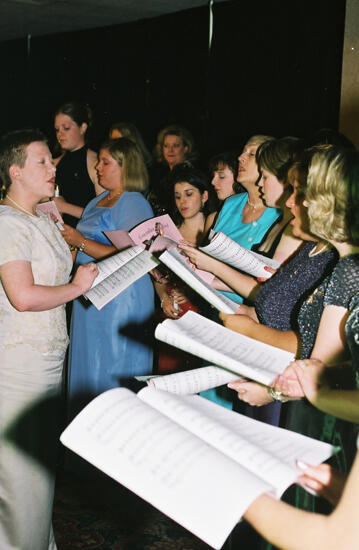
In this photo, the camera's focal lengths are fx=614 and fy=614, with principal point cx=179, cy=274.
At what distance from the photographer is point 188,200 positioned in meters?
3.60

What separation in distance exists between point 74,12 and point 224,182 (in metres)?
3.40

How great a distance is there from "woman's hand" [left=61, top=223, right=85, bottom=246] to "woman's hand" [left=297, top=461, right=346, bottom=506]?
7.60 feet

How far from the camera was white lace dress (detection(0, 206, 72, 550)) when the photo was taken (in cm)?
222

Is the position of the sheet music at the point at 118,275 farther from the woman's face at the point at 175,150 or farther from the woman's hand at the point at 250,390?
the woman's face at the point at 175,150

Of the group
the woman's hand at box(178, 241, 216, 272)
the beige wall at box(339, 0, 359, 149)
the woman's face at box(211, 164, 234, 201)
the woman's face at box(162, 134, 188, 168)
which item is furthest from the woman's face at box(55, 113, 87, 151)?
the woman's hand at box(178, 241, 216, 272)

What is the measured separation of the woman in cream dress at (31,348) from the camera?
87.0 inches

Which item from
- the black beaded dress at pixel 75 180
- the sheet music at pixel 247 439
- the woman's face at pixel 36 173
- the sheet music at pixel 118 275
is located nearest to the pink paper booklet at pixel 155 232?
the sheet music at pixel 118 275

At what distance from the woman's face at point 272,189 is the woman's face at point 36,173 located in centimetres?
92

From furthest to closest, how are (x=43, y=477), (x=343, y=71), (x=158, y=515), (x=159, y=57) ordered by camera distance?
(x=159, y=57) → (x=343, y=71) → (x=158, y=515) → (x=43, y=477)

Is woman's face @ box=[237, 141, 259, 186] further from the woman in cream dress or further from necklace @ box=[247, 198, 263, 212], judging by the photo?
the woman in cream dress

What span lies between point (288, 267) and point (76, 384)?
1.74 metres

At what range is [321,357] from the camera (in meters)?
1.59

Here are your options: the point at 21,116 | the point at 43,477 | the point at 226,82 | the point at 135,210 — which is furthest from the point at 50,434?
the point at 21,116

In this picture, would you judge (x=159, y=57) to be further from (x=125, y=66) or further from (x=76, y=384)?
(x=76, y=384)
